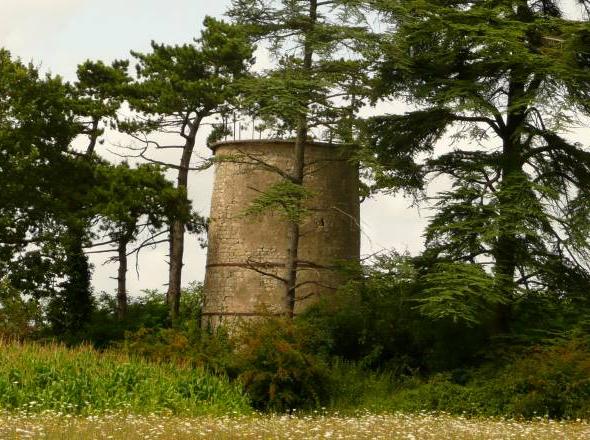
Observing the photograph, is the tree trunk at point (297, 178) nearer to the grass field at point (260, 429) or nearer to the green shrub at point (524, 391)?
the green shrub at point (524, 391)

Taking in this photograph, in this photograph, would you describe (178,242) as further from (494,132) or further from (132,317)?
(494,132)

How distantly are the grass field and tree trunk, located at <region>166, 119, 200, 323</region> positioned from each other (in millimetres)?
16390

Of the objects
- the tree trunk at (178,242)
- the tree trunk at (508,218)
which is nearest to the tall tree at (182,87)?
the tree trunk at (178,242)

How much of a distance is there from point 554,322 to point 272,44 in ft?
30.2

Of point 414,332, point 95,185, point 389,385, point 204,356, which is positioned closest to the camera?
point 204,356

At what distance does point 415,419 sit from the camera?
1681cm

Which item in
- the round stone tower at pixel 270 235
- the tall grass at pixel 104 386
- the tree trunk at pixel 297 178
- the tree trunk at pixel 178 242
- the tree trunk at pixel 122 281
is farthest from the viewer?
the tree trunk at pixel 178 242

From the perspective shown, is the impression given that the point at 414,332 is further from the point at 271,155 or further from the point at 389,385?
the point at 271,155

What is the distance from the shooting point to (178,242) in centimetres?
3194

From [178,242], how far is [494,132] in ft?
36.5

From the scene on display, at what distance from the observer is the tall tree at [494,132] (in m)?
23.0

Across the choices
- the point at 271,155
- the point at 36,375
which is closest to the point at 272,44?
the point at 271,155

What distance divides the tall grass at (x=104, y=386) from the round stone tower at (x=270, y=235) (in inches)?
360

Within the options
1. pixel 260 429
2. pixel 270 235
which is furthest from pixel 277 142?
pixel 260 429
